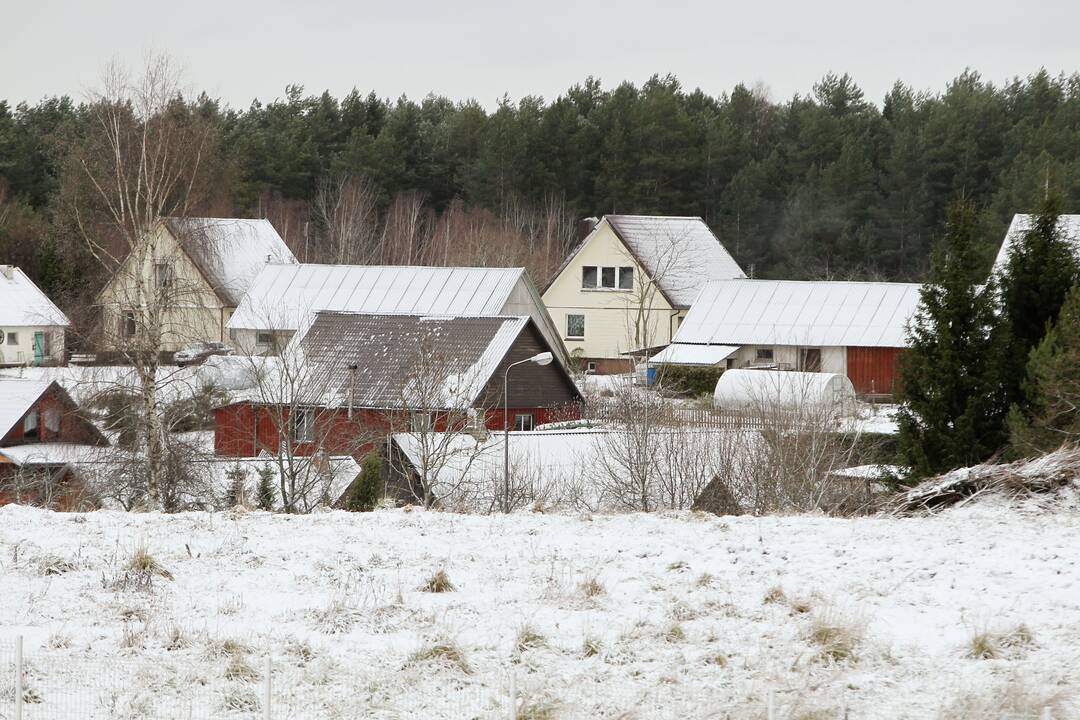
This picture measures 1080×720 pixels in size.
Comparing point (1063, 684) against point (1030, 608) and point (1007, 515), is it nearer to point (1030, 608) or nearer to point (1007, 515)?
point (1030, 608)

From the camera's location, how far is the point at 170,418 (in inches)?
1099

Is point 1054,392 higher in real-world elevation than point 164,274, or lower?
lower

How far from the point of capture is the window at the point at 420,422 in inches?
1014

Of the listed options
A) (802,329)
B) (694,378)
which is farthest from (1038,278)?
(802,329)

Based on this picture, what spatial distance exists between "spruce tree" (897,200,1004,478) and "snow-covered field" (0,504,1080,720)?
22.4 feet

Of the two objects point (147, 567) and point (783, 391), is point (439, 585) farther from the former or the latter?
point (783, 391)

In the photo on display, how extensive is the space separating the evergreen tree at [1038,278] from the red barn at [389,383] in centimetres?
1063

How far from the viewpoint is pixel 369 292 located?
49750mm

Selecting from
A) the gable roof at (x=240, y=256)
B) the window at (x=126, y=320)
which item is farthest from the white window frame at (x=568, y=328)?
the window at (x=126, y=320)

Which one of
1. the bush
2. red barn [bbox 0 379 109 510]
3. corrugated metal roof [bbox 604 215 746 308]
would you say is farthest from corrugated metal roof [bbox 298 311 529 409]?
corrugated metal roof [bbox 604 215 746 308]

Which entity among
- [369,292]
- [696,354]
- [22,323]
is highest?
[369,292]

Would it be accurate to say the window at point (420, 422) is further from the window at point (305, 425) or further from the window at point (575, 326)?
the window at point (575, 326)

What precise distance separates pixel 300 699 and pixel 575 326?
50626 millimetres

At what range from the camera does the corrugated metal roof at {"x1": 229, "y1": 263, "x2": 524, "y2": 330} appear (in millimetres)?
48062
